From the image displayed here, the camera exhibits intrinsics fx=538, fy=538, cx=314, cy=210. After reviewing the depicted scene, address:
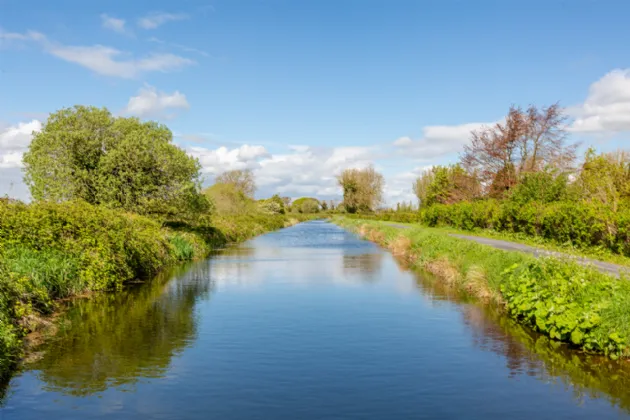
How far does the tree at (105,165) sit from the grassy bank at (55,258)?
897 centimetres

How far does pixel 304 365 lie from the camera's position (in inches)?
442

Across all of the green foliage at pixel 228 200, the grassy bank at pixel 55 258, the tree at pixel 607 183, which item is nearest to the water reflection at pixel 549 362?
the grassy bank at pixel 55 258

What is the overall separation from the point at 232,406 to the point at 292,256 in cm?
2632

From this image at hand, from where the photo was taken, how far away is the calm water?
8.90 metres

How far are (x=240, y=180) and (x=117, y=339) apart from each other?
91.8 metres

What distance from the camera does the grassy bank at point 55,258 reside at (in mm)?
12797

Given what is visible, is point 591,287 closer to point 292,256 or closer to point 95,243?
point 95,243

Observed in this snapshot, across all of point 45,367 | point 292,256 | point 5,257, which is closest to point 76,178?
point 292,256

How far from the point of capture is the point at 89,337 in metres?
13.3

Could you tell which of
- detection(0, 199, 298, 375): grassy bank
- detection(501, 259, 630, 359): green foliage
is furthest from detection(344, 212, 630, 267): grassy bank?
detection(0, 199, 298, 375): grassy bank

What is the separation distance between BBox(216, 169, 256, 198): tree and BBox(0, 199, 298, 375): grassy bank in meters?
76.4

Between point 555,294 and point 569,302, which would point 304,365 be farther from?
point 555,294

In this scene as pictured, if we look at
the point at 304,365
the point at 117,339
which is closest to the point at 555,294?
the point at 304,365

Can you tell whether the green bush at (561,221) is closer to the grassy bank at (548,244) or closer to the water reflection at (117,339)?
the grassy bank at (548,244)
